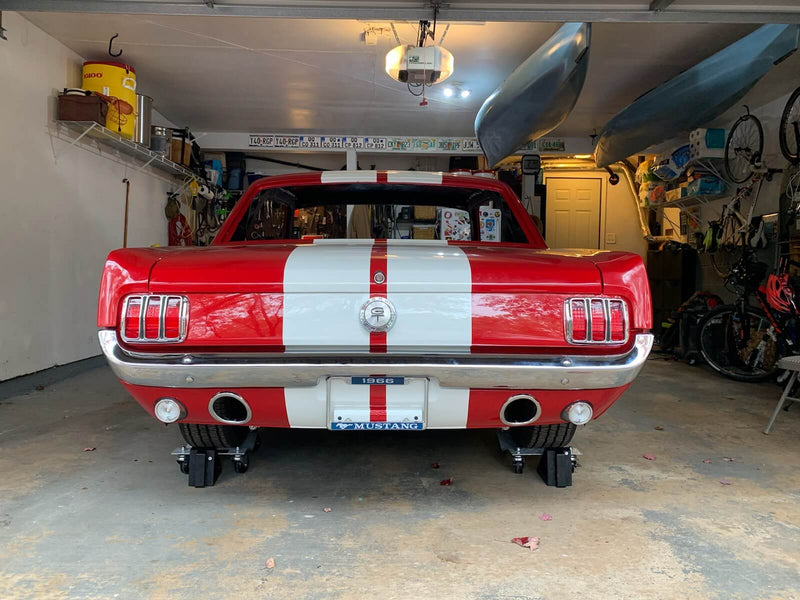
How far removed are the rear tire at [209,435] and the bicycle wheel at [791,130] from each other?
18.9 feet

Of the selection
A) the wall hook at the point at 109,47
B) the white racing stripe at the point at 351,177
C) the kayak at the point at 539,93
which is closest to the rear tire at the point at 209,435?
the white racing stripe at the point at 351,177

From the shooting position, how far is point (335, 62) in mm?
5801

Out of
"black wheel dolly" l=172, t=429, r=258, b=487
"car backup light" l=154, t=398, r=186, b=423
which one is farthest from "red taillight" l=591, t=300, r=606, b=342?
"black wheel dolly" l=172, t=429, r=258, b=487

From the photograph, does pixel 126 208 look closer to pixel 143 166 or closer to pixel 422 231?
pixel 143 166

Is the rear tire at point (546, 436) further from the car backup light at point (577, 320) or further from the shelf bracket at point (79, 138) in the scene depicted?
the shelf bracket at point (79, 138)

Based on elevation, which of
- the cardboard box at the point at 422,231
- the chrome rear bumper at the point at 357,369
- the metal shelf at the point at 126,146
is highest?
the metal shelf at the point at 126,146

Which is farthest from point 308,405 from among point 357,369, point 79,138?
point 79,138

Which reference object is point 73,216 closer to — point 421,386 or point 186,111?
point 186,111

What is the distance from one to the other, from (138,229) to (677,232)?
317 inches

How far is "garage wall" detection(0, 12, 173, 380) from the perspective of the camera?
445cm

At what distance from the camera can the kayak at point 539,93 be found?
432 centimetres

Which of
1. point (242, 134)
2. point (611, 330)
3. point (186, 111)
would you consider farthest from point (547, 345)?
point (242, 134)

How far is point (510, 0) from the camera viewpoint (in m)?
3.17

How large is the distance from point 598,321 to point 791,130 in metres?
5.40
